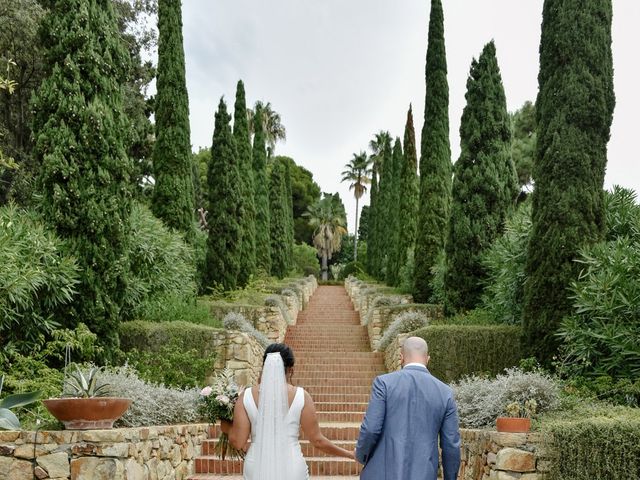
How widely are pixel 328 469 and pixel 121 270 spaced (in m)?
4.20

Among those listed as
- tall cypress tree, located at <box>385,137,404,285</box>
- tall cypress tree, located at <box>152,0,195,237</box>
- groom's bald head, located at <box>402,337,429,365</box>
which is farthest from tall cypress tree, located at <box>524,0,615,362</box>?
tall cypress tree, located at <box>385,137,404,285</box>

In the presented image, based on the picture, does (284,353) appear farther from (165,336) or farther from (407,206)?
(407,206)

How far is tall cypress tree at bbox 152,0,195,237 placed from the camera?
18.8 m

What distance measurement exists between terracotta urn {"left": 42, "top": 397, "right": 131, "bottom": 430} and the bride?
2.39 metres

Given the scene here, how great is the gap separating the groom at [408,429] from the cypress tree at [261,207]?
1034 inches

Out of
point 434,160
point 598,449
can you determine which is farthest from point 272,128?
point 598,449

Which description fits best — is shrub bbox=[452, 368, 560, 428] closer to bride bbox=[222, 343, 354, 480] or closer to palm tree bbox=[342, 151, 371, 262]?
A: bride bbox=[222, 343, 354, 480]

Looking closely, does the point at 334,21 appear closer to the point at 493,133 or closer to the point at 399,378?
the point at 493,133

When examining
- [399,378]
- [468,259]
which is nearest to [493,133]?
[468,259]

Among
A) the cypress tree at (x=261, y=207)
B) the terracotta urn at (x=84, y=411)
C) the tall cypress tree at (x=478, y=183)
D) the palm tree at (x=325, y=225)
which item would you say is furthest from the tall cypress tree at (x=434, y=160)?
the palm tree at (x=325, y=225)

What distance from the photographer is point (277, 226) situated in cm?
3625

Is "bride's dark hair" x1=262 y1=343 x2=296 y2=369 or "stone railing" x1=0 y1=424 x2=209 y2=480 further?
"stone railing" x1=0 y1=424 x2=209 y2=480

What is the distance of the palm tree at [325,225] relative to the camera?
196 ft

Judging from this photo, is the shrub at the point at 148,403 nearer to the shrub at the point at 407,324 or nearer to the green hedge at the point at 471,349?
the green hedge at the point at 471,349
